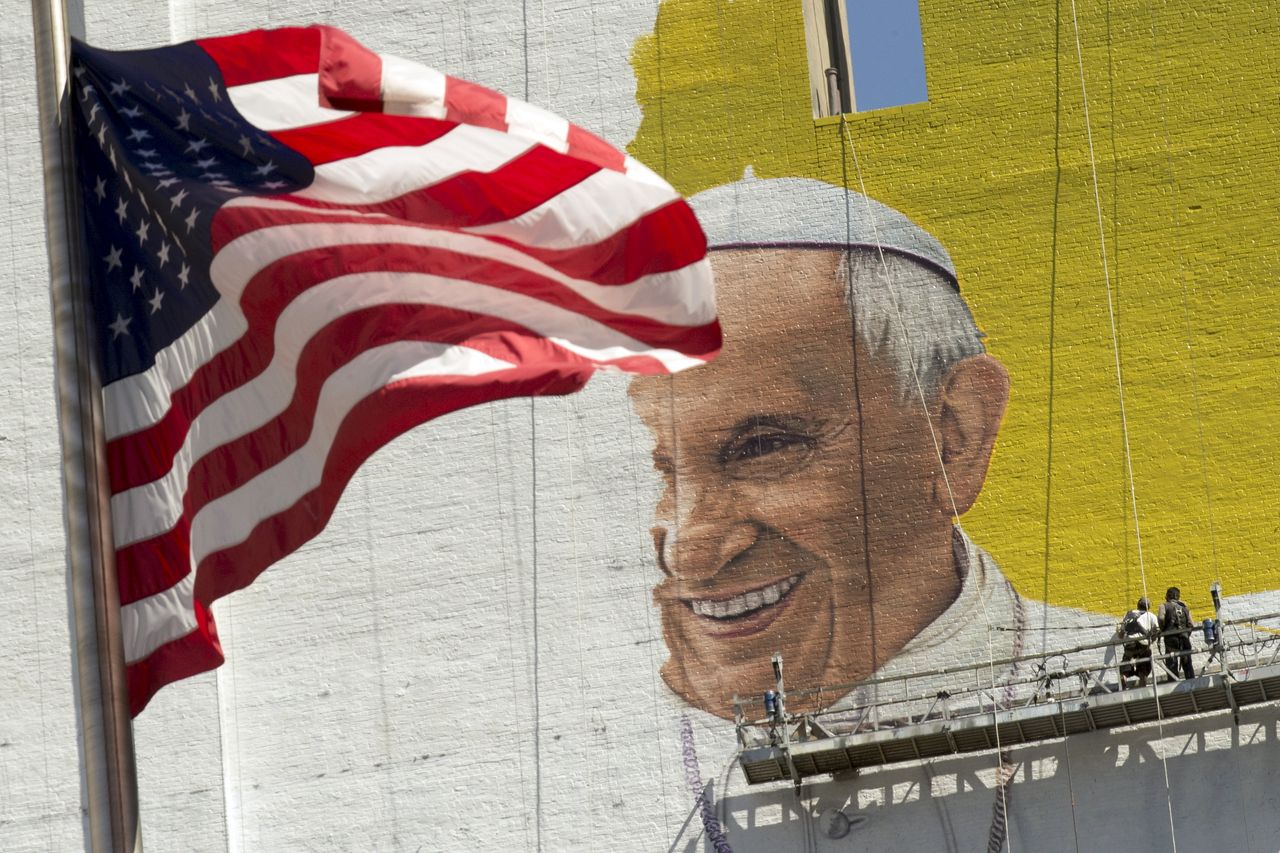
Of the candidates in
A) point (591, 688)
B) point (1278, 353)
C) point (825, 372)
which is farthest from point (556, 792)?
point (1278, 353)

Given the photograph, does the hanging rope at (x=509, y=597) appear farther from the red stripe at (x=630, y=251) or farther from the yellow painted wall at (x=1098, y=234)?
the red stripe at (x=630, y=251)

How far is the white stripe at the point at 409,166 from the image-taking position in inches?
481

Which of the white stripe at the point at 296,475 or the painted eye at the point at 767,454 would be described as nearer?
the white stripe at the point at 296,475

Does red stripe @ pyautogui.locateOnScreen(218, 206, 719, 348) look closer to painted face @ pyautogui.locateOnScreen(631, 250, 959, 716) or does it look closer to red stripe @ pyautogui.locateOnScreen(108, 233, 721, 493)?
red stripe @ pyautogui.locateOnScreen(108, 233, 721, 493)

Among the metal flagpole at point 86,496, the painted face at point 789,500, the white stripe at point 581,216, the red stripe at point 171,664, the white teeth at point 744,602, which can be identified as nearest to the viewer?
the metal flagpole at point 86,496

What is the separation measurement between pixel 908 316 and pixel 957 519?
9.05 ft

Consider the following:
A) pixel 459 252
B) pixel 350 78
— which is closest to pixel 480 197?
pixel 459 252

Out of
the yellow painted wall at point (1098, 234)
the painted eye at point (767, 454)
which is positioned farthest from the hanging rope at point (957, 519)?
the painted eye at point (767, 454)

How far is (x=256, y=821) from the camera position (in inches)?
1084

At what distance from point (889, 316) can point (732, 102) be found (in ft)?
12.1

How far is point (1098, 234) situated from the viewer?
2708 centimetres

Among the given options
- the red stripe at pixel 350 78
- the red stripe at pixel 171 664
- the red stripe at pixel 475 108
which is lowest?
the red stripe at pixel 171 664

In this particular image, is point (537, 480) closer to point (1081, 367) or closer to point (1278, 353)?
point (1081, 367)

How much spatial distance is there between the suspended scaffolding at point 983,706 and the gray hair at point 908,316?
3.83 m
